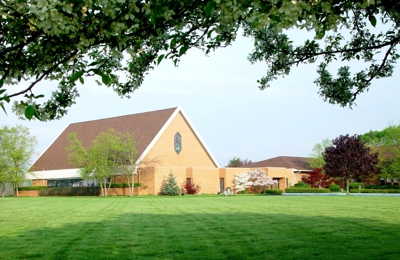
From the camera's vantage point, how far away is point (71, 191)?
50.2 m

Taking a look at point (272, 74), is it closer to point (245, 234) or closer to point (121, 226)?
point (245, 234)

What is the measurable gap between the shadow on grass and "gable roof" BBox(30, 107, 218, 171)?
113ft

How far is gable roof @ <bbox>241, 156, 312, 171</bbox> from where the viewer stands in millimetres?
63031

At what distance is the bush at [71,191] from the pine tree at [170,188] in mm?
7854

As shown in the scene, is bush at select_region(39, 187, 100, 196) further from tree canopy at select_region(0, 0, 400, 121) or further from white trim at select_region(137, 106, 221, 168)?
tree canopy at select_region(0, 0, 400, 121)

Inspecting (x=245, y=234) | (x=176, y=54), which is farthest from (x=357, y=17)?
(x=245, y=234)

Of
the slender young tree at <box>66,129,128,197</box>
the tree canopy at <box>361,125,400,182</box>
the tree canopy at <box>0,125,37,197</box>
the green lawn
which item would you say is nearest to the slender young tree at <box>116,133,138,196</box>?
the slender young tree at <box>66,129,128,197</box>

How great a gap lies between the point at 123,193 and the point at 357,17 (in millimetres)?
41123

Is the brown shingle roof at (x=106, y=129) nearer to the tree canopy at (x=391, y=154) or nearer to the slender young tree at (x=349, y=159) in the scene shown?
the slender young tree at (x=349, y=159)

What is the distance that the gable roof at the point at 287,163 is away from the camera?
207ft

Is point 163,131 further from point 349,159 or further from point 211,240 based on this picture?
point 211,240

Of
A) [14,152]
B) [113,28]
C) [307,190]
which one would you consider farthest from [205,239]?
[14,152]

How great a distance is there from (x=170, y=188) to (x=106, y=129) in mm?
12910

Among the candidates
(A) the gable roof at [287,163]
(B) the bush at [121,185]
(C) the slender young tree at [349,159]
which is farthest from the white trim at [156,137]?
(A) the gable roof at [287,163]
